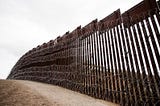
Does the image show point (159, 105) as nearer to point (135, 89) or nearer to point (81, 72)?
point (135, 89)

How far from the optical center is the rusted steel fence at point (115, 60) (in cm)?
463

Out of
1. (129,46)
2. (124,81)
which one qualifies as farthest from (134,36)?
(124,81)

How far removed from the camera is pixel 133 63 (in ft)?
16.5

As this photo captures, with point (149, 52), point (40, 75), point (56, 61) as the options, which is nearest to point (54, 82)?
point (56, 61)

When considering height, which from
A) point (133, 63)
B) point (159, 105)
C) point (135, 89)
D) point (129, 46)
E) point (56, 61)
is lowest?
point (159, 105)

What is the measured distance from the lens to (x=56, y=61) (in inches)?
431

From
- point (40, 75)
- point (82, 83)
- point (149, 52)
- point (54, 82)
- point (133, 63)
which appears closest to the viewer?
point (149, 52)

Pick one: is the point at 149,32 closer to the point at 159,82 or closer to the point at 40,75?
the point at 159,82

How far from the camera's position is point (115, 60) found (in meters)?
5.84

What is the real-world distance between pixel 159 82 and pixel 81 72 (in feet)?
13.1

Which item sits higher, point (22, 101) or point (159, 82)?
point (159, 82)

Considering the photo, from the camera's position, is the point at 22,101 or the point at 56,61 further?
the point at 56,61

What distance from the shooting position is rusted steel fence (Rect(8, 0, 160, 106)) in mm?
4625

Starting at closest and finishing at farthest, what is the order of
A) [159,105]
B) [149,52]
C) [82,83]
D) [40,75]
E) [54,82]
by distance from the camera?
[159,105]
[149,52]
[82,83]
[54,82]
[40,75]
